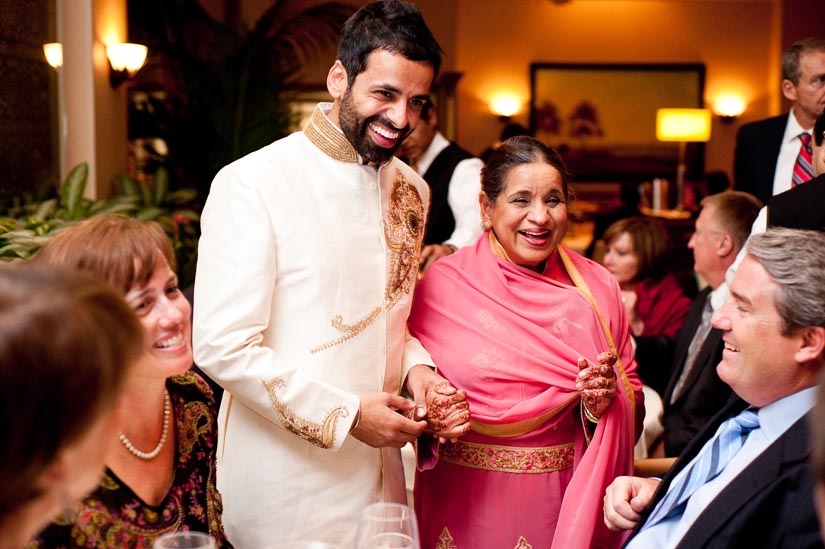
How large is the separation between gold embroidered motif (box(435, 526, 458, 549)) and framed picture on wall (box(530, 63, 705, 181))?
32.2ft

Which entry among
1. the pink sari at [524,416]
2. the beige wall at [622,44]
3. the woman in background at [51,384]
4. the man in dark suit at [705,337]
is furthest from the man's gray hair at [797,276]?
the beige wall at [622,44]

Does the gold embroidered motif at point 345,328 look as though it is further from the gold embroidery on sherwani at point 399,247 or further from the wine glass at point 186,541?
the wine glass at point 186,541

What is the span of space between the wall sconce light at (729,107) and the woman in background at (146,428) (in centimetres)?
1103

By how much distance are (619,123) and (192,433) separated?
35.8ft

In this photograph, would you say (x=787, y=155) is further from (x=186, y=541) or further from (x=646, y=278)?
(x=186, y=541)

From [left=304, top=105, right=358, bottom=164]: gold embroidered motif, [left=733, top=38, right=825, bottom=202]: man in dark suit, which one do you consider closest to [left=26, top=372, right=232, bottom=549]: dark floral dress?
[left=304, top=105, right=358, bottom=164]: gold embroidered motif

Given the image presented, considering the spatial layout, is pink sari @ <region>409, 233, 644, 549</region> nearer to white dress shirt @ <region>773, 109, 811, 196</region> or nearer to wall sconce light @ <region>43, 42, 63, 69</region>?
white dress shirt @ <region>773, 109, 811, 196</region>

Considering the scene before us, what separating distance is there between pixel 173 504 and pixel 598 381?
1067mm

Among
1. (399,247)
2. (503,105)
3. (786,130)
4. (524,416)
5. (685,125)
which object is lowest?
(524,416)

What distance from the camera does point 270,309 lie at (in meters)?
1.96

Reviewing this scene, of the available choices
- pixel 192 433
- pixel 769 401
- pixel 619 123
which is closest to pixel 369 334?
pixel 192 433

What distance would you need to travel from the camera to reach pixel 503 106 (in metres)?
11.5

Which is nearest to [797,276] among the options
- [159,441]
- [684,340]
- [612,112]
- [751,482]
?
[751,482]

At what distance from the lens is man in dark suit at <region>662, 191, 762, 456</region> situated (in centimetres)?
344
